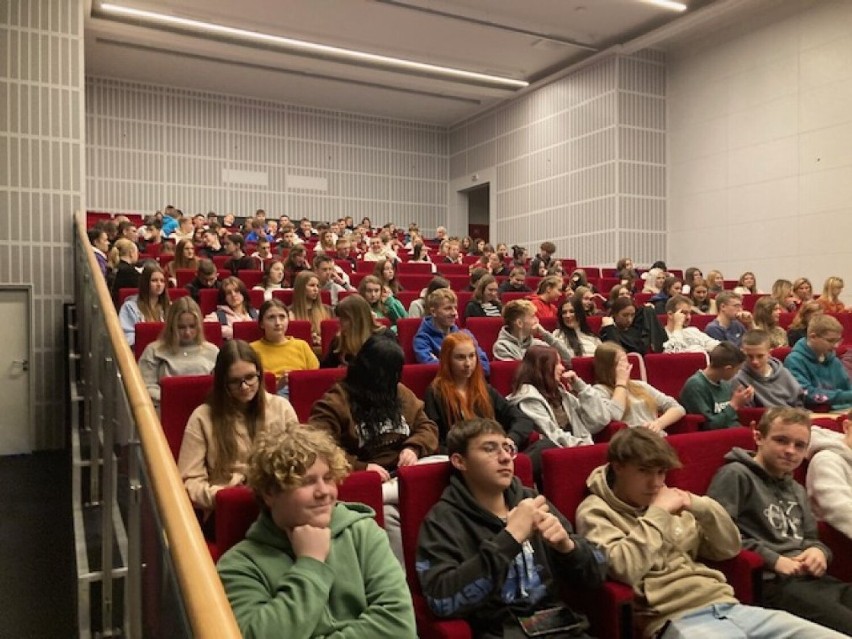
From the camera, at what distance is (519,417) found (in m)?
2.32

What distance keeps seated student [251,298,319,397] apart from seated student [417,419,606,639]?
1.40 metres

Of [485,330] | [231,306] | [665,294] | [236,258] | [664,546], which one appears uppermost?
[236,258]

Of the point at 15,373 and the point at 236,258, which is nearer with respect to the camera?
the point at 15,373

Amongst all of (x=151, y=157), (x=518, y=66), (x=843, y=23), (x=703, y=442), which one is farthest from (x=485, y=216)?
(x=703, y=442)

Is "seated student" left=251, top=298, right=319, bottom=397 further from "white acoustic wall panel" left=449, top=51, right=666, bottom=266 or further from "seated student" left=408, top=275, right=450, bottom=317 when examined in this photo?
"white acoustic wall panel" left=449, top=51, right=666, bottom=266

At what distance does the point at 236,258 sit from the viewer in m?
5.07

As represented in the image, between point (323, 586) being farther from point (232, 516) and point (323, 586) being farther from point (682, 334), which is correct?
point (682, 334)

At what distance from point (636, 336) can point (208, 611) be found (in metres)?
3.22

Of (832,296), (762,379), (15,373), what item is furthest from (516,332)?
(15,373)

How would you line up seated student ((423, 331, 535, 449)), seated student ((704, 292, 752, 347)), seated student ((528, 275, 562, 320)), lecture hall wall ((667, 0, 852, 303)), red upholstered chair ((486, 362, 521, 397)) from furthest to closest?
lecture hall wall ((667, 0, 852, 303)), seated student ((528, 275, 562, 320)), seated student ((704, 292, 752, 347)), red upholstered chair ((486, 362, 521, 397)), seated student ((423, 331, 535, 449))

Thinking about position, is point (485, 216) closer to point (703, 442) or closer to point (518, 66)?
point (518, 66)

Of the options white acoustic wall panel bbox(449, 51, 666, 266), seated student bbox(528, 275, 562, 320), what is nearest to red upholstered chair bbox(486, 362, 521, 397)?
seated student bbox(528, 275, 562, 320)

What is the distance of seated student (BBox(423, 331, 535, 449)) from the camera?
2250mm

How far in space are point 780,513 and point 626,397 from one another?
87cm
